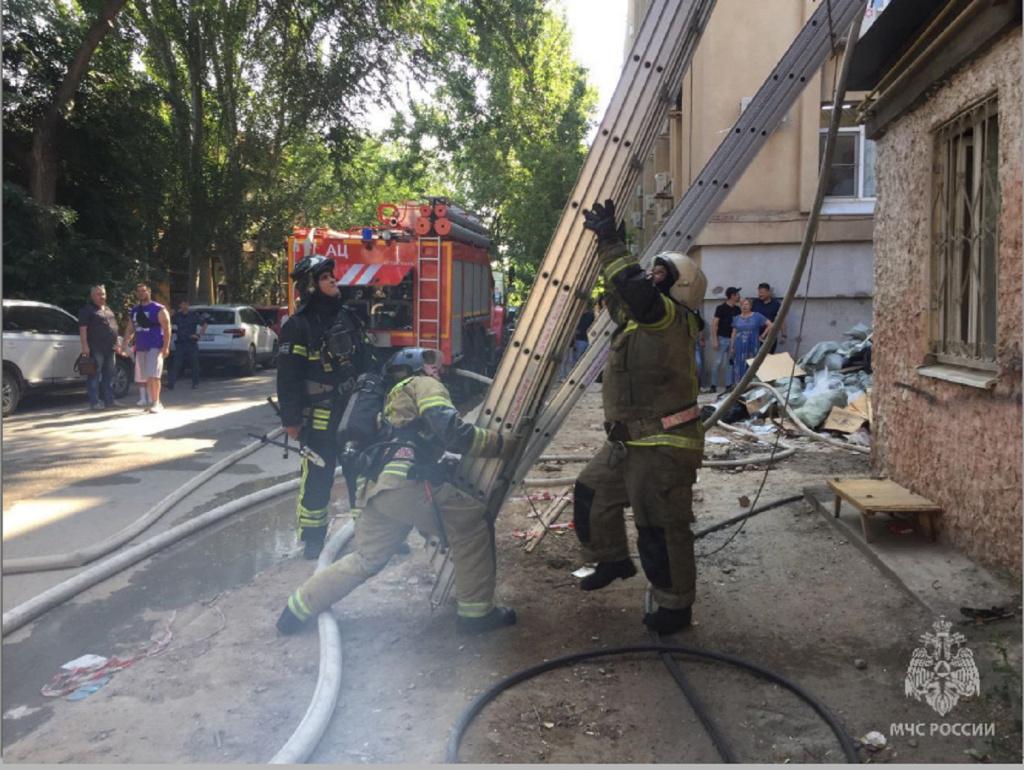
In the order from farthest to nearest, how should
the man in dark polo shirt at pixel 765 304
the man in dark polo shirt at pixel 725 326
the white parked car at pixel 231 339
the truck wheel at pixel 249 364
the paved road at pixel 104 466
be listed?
the truck wheel at pixel 249 364
the white parked car at pixel 231 339
the man in dark polo shirt at pixel 725 326
the man in dark polo shirt at pixel 765 304
the paved road at pixel 104 466

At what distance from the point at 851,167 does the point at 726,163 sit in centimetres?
1005

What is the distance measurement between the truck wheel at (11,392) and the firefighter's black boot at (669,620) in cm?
1003

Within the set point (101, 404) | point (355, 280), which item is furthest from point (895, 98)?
point (101, 404)

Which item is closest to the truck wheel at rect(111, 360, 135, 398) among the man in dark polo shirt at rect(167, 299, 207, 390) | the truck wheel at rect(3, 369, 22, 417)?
the man in dark polo shirt at rect(167, 299, 207, 390)

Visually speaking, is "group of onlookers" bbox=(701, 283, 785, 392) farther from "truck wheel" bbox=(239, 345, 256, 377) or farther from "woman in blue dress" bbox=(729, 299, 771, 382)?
"truck wheel" bbox=(239, 345, 256, 377)

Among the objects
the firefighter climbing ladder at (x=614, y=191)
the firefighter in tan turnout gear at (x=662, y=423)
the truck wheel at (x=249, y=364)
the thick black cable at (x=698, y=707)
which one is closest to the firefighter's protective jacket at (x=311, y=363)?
the firefighter climbing ladder at (x=614, y=191)

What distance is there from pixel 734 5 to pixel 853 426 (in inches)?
291

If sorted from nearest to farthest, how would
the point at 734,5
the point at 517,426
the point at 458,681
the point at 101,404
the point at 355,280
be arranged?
the point at 458,681
the point at 517,426
the point at 355,280
the point at 101,404
the point at 734,5

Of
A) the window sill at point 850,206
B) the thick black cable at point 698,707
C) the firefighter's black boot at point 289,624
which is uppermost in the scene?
the window sill at point 850,206

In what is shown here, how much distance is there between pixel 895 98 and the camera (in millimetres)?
5797

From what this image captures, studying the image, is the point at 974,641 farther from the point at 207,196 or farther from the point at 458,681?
the point at 207,196

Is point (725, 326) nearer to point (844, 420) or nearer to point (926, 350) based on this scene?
point (844, 420)

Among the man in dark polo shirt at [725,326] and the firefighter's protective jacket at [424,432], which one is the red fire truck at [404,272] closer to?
the man in dark polo shirt at [725,326]

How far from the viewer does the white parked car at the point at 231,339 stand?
17.2 metres
